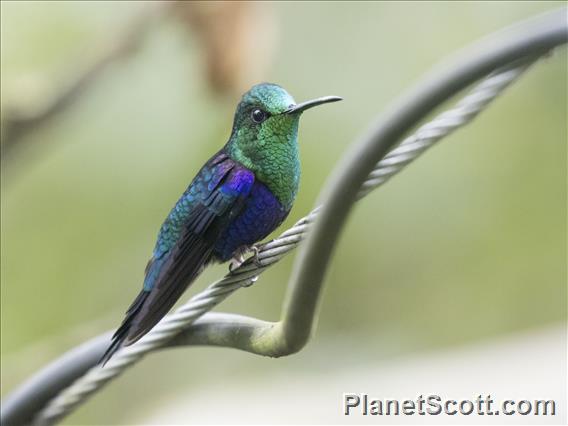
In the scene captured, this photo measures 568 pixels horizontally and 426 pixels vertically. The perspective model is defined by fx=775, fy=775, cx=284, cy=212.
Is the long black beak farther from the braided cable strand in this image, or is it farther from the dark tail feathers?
the dark tail feathers

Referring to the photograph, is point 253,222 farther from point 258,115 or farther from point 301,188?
point 301,188

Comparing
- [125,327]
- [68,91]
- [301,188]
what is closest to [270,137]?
[125,327]

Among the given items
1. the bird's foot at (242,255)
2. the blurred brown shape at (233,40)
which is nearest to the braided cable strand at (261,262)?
the bird's foot at (242,255)

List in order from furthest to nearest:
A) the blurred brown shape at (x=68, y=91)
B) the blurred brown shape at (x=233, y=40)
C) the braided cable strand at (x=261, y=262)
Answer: the blurred brown shape at (x=68, y=91) → the blurred brown shape at (x=233, y=40) → the braided cable strand at (x=261, y=262)

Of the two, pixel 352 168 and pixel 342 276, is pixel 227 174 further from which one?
pixel 342 276

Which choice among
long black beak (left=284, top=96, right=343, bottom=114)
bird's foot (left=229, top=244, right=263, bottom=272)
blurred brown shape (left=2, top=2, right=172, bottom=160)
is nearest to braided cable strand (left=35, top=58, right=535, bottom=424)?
bird's foot (left=229, top=244, right=263, bottom=272)

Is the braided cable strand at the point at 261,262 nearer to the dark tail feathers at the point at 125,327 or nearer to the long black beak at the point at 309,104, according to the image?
the dark tail feathers at the point at 125,327

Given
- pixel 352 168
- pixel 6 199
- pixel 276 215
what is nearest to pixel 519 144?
pixel 6 199
